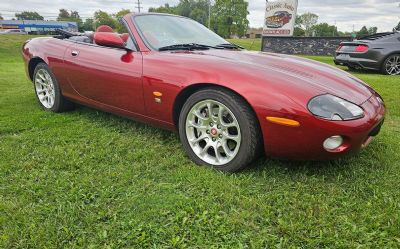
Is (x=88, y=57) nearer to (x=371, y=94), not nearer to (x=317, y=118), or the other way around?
(x=317, y=118)

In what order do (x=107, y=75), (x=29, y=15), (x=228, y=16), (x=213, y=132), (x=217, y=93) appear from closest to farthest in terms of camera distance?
(x=217, y=93) < (x=213, y=132) < (x=107, y=75) < (x=228, y=16) < (x=29, y=15)

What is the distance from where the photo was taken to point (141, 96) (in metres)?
2.99

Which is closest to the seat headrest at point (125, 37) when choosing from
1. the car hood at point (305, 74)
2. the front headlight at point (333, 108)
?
the car hood at point (305, 74)

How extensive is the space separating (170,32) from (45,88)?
1.96 metres

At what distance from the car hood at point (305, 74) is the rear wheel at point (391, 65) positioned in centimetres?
665

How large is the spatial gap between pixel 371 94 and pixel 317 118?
91cm

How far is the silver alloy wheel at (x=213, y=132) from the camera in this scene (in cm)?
256

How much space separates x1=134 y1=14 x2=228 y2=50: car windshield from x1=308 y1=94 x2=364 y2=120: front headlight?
5.03 feet

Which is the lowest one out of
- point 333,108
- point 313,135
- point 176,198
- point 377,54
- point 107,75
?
point 176,198

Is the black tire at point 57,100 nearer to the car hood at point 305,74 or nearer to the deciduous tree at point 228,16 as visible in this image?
the car hood at point 305,74

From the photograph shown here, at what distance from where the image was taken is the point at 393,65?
28.2ft

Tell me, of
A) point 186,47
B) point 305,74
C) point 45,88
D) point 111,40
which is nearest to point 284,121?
point 305,74

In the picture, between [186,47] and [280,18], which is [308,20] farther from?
[186,47]

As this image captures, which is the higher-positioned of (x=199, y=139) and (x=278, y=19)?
(x=278, y=19)
